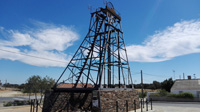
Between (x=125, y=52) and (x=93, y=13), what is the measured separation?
18.8 ft

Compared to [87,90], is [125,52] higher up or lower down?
higher up

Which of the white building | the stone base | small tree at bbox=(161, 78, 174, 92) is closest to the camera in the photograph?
the stone base

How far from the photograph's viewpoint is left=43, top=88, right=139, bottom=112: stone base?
39.6ft

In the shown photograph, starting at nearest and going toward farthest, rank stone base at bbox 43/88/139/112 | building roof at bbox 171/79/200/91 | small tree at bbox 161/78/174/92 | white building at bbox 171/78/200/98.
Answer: stone base at bbox 43/88/139/112, white building at bbox 171/78/200/98, building roof at bbox 171/79/200/91, small tree at bbox 161/78/174/92

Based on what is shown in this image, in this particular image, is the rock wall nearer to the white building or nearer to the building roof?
the white building

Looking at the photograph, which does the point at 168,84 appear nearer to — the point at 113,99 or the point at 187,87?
the point at 187,87

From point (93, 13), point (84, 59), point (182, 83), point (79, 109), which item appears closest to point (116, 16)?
point (93, 13)

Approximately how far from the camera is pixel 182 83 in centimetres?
3909

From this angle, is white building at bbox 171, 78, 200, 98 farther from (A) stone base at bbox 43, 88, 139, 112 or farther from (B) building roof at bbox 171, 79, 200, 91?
(A) stone base at bbox 43, 88, 139, 112

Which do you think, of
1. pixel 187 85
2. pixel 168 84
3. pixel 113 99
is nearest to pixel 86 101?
pixel 113 99

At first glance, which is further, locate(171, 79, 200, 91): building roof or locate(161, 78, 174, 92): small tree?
locate(161, 78, 174, 92): small tree

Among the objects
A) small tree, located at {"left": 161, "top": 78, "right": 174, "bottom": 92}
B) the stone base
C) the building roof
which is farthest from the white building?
the stone base

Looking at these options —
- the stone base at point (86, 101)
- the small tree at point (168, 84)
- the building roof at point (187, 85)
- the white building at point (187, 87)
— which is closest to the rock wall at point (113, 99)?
the stone base at point (86, 101)

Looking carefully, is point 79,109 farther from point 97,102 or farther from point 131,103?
point 131,103
